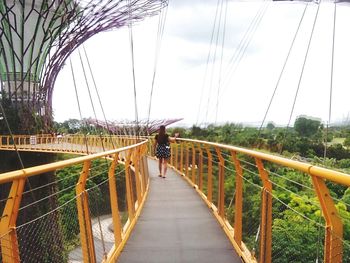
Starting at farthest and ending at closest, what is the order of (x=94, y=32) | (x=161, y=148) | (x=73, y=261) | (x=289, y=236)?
(x=94, y=32) → (x=161, y=148) → (x=289, y=236) → (x=73, y=261)

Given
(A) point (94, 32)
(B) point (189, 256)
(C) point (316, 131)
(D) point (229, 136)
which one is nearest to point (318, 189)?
(B) point (189, 256)

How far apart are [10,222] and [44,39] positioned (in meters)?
27.5

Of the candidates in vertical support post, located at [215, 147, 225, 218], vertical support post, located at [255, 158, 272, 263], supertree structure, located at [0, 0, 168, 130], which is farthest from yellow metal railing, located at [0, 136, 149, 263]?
supertree structure, located at [0, 0, 168, 130]

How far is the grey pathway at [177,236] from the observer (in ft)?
13.9

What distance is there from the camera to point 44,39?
27875 millimetres

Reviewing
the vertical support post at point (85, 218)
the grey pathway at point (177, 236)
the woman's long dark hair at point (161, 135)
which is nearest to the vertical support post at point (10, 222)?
the vertical support post at point (85, 218)

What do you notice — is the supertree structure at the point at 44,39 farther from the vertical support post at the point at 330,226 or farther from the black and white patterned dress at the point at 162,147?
the vertical support post at the point at 330,226

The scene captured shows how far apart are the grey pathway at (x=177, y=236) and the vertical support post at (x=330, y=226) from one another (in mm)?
2023

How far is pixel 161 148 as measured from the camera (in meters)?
10.7

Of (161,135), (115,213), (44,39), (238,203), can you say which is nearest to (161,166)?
(161,135)

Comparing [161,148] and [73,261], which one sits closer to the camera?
[73,261]

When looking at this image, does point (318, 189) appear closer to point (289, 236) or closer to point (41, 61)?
point (289, 236)

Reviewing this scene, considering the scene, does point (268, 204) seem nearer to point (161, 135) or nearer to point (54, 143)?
point (161, 135)

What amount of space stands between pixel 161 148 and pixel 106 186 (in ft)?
20.4
